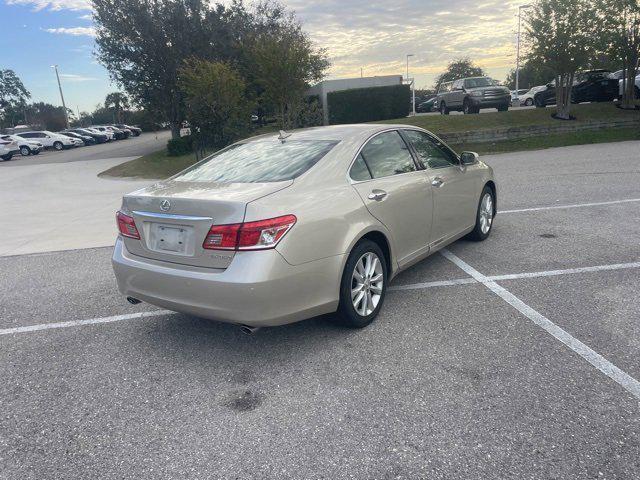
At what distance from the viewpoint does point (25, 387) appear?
129 inches

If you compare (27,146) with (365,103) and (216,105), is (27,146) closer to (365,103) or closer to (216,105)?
(365,103)

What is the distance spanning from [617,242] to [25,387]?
5.96 meters

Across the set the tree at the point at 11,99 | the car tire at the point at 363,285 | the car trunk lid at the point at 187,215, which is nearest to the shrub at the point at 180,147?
the car trunk lid at the point at 187,215

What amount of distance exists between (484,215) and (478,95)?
55.4 ft

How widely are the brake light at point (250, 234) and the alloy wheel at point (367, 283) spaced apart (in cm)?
76

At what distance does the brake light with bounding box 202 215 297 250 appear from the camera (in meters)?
3.08

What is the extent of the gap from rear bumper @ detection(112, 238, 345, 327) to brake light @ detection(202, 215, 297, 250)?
0.06 m

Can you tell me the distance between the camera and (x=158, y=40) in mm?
23781

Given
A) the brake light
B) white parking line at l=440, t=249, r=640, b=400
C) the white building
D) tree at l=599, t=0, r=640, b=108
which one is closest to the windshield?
tree at l=599, t=0, r=640, b=108

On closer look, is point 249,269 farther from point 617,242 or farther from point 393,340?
point 617,242

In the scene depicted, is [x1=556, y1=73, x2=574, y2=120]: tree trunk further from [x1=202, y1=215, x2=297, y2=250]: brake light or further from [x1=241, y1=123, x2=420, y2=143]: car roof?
[x1=202, y1=215, x2=297, y2=250]: brake light

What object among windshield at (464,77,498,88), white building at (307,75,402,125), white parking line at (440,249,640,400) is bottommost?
white parking line at (440,249,640,400)

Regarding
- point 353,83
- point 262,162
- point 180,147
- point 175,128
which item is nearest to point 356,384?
point 262,162

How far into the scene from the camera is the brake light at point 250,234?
308 cm
